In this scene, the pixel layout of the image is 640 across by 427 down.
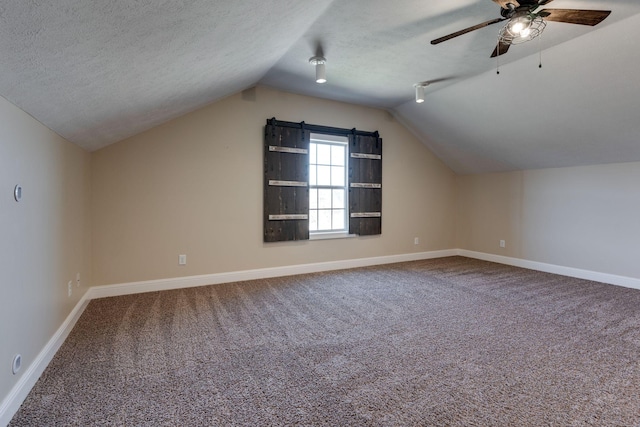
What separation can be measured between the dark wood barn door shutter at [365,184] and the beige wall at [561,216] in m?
2.02

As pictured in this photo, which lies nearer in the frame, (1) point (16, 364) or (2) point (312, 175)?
(1) point (16, 364)

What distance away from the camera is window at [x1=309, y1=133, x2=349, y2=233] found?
474 centimetres

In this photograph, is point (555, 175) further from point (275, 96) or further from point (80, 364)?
point (80, 364)

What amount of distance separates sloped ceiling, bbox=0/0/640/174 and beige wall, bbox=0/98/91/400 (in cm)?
19

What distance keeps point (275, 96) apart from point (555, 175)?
4.22 metres

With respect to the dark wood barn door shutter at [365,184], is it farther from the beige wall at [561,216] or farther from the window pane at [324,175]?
the beige wall at [561,216]

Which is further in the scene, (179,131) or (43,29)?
(179,131)

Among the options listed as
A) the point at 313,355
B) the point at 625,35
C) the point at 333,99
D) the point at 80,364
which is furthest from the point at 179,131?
the point at 625,35

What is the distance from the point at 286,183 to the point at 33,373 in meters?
3.11

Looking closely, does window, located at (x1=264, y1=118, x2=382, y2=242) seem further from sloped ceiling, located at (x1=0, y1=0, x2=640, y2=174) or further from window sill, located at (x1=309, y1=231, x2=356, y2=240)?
sloped ceiling, located at (x1=0, y1=0, x2=640, y2=174)

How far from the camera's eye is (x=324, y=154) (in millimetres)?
4844

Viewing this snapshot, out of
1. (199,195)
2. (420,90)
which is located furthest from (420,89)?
(199,195)

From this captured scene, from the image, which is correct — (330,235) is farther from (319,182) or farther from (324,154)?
(324,154)

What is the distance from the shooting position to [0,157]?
1545mm
